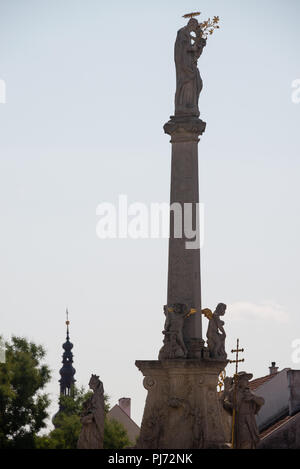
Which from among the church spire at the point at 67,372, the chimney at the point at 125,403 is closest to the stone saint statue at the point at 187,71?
the chimney at the point at 125,403

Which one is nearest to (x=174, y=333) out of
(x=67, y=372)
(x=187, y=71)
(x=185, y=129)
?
(x=185, y=129)

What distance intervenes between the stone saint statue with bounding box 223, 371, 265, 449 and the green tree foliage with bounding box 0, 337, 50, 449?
17931mm

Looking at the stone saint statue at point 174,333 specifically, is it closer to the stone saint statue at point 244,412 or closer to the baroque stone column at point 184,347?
the baroque stone column at point 184,347

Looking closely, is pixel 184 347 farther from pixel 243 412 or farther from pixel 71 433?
pixel 71 433

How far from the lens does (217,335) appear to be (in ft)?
121

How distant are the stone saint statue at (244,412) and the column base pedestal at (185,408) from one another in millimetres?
356

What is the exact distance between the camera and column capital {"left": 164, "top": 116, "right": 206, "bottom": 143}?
125 ft

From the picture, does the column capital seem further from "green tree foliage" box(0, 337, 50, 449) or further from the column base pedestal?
"green tree foliage" box(0, 337, 50, 449)

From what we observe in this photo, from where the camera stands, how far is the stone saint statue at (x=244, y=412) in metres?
36.2

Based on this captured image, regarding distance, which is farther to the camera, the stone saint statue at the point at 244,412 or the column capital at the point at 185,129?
the column capital at the point at 185,129

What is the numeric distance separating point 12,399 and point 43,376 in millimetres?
2376

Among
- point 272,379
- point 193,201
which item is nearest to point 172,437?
point 193,201

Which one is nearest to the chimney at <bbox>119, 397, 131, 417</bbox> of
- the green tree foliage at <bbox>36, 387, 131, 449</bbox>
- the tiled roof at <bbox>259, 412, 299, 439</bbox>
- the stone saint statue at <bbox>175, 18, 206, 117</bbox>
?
the green tree foliage at <bbox>36, 387, 131, 449</bbox>

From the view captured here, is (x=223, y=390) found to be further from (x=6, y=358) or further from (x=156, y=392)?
(x=6, y=358)
